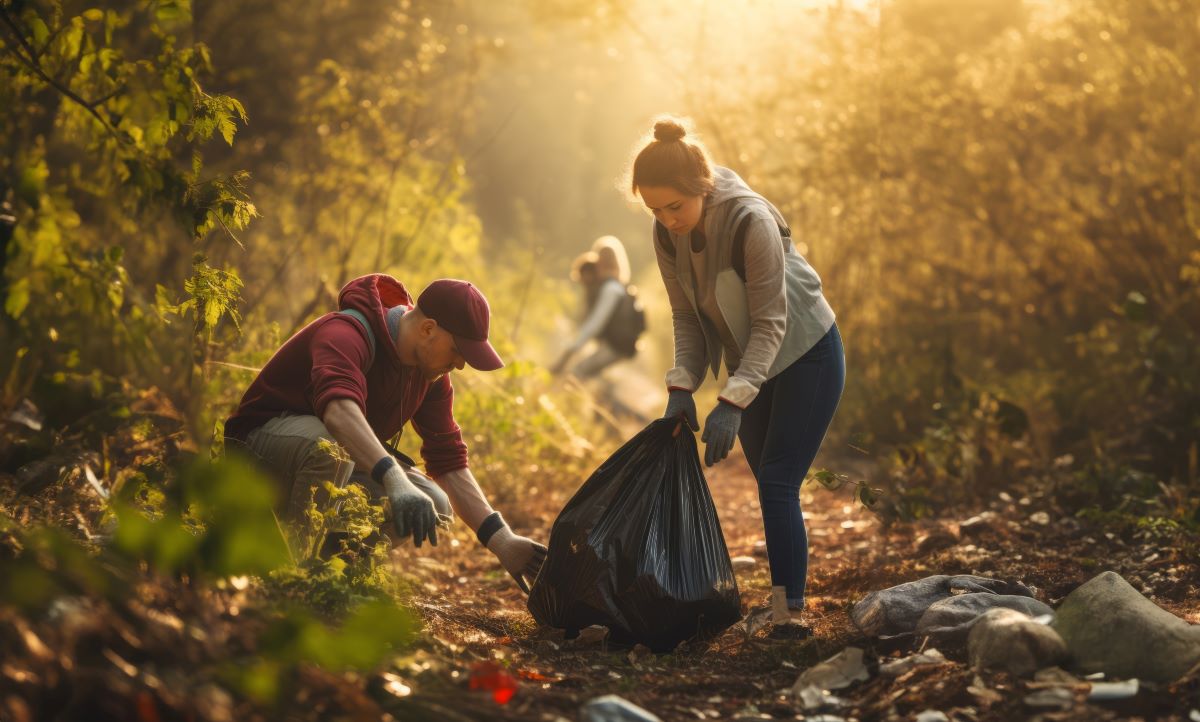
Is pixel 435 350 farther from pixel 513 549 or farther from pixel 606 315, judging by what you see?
pixel 606 315

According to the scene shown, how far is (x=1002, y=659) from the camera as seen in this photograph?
8.86 ft

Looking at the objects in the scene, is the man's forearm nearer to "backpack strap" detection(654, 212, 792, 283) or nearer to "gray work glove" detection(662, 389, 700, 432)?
"gray work glove" detection(662, 389, 700, 432)

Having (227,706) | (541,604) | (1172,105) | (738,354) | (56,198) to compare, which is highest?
(1172,105)

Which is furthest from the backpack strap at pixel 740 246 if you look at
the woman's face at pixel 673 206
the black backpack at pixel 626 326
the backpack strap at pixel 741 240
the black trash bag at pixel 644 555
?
the black backpack at pixel 626 326

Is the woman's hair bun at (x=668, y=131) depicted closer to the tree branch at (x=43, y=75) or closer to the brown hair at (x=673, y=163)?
the brown hair at (x=673, y=163)

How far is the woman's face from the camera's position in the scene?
3.14 meters

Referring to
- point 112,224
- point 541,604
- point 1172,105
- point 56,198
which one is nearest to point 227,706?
point 56,198

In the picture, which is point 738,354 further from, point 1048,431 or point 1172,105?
point 1172,105

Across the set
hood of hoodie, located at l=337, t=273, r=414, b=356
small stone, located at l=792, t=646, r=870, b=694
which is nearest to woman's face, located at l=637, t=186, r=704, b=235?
hood of hoodie, located at l=337, t=273, r=414, b=356

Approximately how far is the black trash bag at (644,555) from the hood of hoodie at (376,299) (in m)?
0.76

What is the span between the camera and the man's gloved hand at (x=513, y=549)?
3.46m

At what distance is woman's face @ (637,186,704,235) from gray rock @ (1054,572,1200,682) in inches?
56.5

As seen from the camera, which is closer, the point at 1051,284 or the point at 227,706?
the point at 227,706

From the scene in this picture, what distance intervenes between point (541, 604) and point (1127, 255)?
504cm
